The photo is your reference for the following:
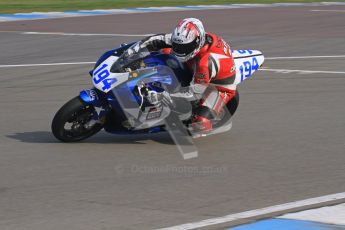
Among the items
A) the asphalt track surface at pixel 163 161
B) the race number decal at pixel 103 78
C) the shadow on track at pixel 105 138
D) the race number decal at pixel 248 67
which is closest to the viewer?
the asphalt track surface at pixel 163 161

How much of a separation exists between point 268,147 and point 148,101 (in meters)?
1.31

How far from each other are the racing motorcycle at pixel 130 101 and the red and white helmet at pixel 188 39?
0.76 ft

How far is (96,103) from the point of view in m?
Result: 8.72

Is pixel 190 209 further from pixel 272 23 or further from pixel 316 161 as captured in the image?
pixel 272 23

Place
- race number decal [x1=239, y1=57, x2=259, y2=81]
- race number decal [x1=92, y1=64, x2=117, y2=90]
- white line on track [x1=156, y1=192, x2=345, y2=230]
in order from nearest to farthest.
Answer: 1. white line on track [x1=156, y1=192, x2=345, y2=230]
2. race number decal [x1=92, y1=64, x2=117, y2=90]
3. race number decal [x1=239, y1=57, x2=259, y2=81]

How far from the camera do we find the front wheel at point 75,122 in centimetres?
868

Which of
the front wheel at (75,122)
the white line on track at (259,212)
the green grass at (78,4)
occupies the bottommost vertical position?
the green grass at (78,4)

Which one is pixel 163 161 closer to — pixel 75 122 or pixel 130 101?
pixel 130 101

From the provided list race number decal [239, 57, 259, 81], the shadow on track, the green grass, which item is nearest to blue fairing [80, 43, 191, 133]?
the shadow on track

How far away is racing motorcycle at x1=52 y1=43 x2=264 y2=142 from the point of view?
868 centimetres

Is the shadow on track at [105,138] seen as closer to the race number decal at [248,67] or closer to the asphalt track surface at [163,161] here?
the asphalt track surface at [163,161]

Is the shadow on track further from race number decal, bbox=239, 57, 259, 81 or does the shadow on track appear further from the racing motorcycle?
race number decal, bbox=239, 57, 259, 81

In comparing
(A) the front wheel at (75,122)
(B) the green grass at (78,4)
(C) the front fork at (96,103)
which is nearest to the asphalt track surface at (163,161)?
(A) the front wheel at (75,122)

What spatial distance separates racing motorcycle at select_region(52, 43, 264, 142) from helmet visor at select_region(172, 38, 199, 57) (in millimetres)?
210
